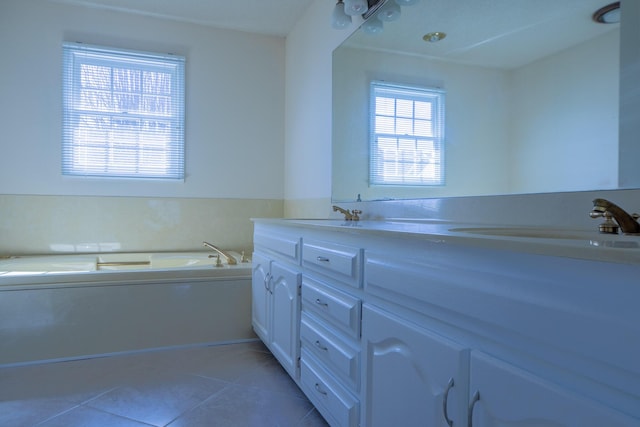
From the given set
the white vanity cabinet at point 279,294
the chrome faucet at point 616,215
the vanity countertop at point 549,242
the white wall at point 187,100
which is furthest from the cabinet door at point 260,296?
the chrome faucet at point 616,215

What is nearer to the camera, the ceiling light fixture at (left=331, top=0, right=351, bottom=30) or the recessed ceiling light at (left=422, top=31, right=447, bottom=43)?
the recessed ceiling light at (left=422, top=31, right=447, bottom=43)

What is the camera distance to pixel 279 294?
1981 millimetres

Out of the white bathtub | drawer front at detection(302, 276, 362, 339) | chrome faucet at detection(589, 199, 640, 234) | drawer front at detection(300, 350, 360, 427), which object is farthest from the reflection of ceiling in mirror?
the white bathtub

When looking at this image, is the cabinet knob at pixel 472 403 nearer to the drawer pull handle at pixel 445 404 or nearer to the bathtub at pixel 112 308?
the drawer pull handle at pixel 445 404

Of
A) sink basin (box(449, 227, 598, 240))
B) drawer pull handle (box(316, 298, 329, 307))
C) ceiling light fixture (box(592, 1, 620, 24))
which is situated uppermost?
ceiling light fixture (box(592, 1, 620, 24))

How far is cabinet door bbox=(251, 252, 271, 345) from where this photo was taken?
86.5 inches

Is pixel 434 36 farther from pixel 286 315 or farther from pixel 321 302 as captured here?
pixel 286 315

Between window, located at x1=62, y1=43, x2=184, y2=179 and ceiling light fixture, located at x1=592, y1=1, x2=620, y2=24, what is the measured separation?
295cm

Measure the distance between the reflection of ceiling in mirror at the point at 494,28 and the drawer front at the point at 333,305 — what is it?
98 cm

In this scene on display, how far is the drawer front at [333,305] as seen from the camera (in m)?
1.26

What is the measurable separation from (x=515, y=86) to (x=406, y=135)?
64 centimetres

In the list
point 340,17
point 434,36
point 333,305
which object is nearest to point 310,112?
point 340,17

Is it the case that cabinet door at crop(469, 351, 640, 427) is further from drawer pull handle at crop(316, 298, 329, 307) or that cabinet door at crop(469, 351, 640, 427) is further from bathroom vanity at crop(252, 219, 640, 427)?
drawer pull handle at crop(316, 298, 329, 307)

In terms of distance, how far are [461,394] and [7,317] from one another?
239 cm
